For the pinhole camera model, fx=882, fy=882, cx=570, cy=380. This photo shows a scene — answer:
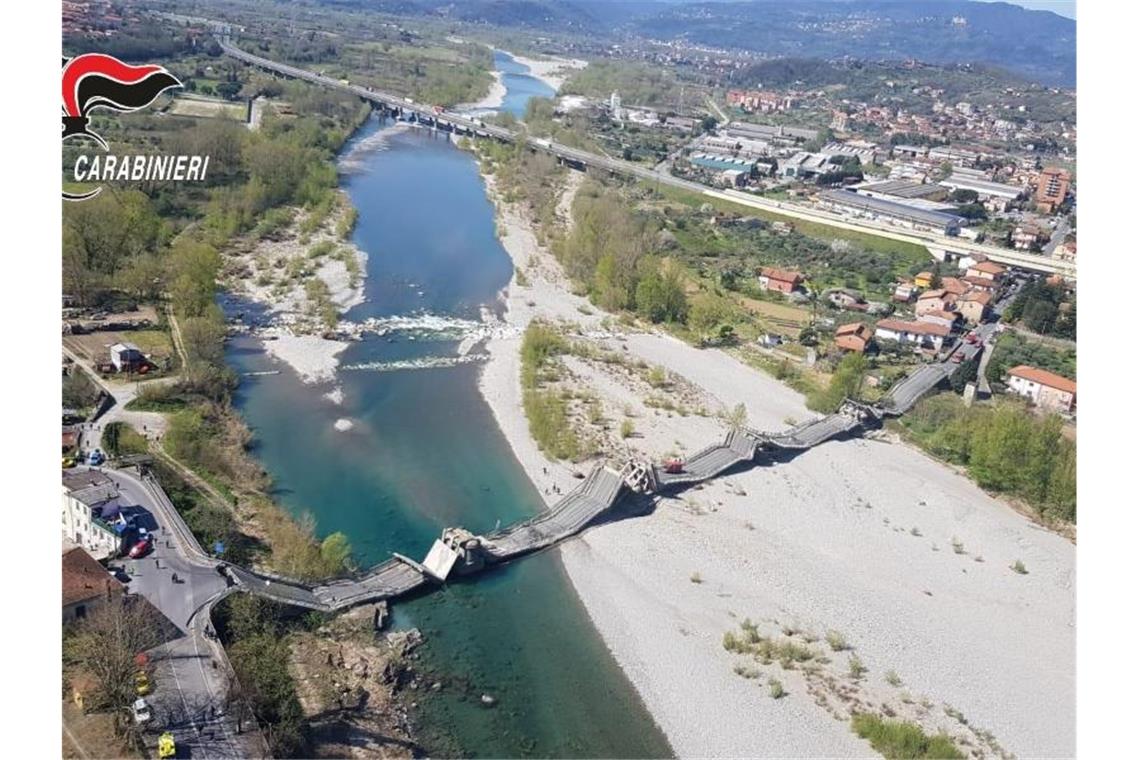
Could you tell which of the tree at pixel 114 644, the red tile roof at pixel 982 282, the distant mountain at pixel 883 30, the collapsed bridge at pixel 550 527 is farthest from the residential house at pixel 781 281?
the distant mountain at pixel 883 30

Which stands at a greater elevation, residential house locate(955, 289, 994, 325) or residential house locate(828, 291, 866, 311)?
residential house locate(955, 289, 994, 325)

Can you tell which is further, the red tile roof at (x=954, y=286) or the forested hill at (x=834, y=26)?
the forested hill at (x=834, y=26)

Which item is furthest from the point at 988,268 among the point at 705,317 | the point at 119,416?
the point at 119,416

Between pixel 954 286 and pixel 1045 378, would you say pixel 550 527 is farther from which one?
pixel 954 286

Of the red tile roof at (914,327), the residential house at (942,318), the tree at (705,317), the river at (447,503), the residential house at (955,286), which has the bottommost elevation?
the river at (447,503)

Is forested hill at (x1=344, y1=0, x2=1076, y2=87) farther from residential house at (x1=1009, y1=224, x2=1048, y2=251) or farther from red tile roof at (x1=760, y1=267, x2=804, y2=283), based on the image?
red tile roof at (x1=760, y1=267, x2=804, y2=283)

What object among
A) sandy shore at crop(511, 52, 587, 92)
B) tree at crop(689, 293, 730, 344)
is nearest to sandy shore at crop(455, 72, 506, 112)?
sandy shore at crop(511, 52, 587, 92)

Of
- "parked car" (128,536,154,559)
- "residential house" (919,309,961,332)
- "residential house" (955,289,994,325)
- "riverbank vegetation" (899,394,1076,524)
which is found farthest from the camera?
"residential house" (955,289,994,325)

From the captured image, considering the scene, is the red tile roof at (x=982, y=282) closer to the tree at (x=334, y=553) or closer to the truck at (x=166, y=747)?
the tree at (x=334, y=553)
